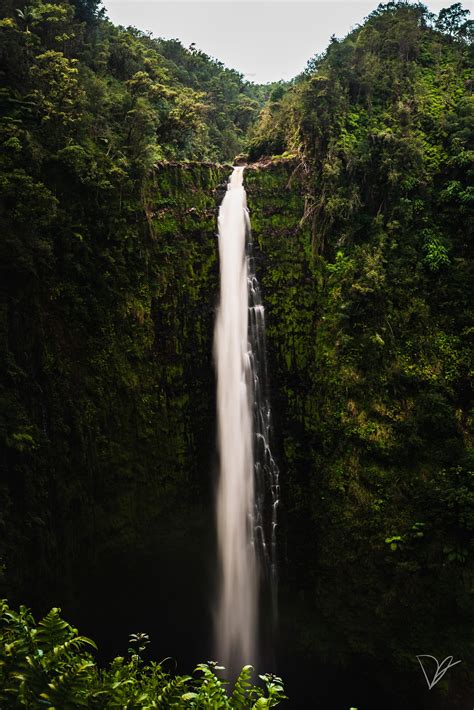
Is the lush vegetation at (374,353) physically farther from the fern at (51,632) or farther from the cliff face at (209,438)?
the fern at (51,632)

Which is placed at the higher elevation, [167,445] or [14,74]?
[14,74]

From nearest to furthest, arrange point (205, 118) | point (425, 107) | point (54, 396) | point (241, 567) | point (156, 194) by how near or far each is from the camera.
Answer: point (54, 396)
point (241, 567)
point (156, 194)
point (425, 107)
point (205, 118)

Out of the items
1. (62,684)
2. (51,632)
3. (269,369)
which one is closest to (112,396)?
(269,369)

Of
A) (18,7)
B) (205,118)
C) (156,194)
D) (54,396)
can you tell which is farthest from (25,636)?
(205,118)

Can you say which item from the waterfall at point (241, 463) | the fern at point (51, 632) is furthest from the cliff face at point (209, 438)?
the fern at point (51, 632)

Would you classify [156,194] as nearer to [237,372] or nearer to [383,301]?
[237,372]

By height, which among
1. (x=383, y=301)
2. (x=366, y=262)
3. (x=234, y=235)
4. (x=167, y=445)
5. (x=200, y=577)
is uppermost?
(x=234, y=235)

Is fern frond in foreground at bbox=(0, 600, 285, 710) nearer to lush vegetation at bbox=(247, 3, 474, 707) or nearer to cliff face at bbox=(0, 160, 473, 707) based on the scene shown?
cliff face at bbox=(0, 160, 473, 707)
